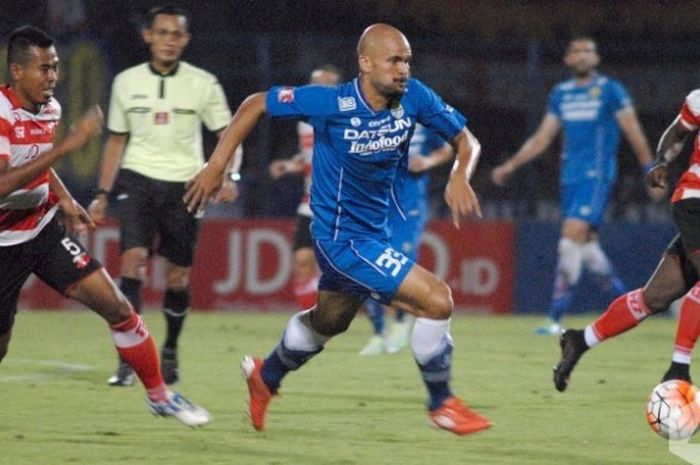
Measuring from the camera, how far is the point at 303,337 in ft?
27.2

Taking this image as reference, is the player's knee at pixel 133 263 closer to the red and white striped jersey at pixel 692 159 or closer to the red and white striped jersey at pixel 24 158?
the red and white striped jersey at pixel 24 158

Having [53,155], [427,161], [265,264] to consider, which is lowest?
[265,264]

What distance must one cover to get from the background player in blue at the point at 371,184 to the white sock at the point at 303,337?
0.07m

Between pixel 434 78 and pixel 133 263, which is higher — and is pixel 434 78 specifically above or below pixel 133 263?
below

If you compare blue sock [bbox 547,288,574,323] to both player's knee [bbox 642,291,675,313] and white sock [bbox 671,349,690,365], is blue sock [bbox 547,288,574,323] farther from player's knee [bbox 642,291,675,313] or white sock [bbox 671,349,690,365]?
white sock [bbox 671,349,690,365]

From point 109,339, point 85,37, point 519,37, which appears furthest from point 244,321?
point 519,37

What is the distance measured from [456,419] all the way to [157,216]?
348 centimetres

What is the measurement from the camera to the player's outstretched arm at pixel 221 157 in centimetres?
769

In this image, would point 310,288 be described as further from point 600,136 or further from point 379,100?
point 379,100

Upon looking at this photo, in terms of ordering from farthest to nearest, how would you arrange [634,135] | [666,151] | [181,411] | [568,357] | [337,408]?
[634,135]
[568,357]
[337,408]
[666,151]
[181,411]

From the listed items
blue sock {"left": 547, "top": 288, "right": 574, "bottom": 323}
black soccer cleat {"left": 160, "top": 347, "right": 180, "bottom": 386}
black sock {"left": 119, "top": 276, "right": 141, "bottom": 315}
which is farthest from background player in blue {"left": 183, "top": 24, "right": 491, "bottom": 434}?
blue sock {"left": 547, "top": 288, "right": 574, "bottom": 323}

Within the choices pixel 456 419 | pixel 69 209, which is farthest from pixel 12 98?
pixel 456 419

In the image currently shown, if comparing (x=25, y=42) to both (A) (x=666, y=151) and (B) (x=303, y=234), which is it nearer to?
(A) (x=666, y=151)

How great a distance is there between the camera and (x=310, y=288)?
13.1 m
